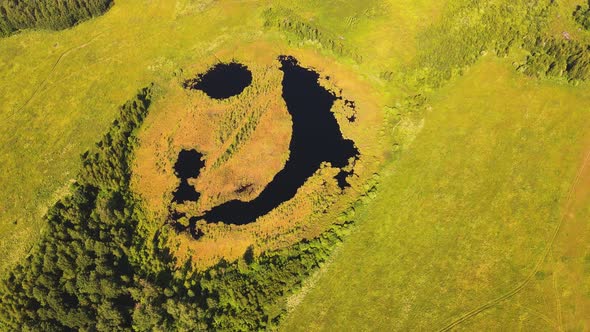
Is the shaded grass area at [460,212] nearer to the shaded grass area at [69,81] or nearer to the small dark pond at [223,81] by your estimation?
the small dark pond at [223,81]

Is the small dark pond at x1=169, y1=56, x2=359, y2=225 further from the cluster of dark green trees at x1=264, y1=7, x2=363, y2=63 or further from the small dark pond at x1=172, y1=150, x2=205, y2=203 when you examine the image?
the cluster of dark green trees at x1=264, y1=7, x2=363, y2=63

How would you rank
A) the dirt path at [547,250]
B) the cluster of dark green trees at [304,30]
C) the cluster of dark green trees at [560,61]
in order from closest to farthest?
the dirt path at [547,250], the cluster of dark green trees at [560,61], the cluster of dark green trees at [304,30]

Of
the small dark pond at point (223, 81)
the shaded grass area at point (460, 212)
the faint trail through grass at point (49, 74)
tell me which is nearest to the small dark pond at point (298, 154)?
the small dark pond at point (223, 81)

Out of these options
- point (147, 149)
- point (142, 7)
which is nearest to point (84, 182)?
point (147, 149)

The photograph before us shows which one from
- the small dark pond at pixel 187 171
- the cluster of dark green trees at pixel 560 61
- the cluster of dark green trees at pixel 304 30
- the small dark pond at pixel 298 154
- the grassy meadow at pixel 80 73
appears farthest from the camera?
the cluster of dark green trees at pixel 304 30

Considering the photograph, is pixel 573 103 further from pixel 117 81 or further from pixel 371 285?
pixel 117 81

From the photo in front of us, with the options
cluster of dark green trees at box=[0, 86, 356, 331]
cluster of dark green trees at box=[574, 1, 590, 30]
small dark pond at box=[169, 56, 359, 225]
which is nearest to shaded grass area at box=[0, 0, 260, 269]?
cluster of dark green trees at box=[0, 86, 356, 331]

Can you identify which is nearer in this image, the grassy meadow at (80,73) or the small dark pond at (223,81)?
the grassy meadow at (80,73)
